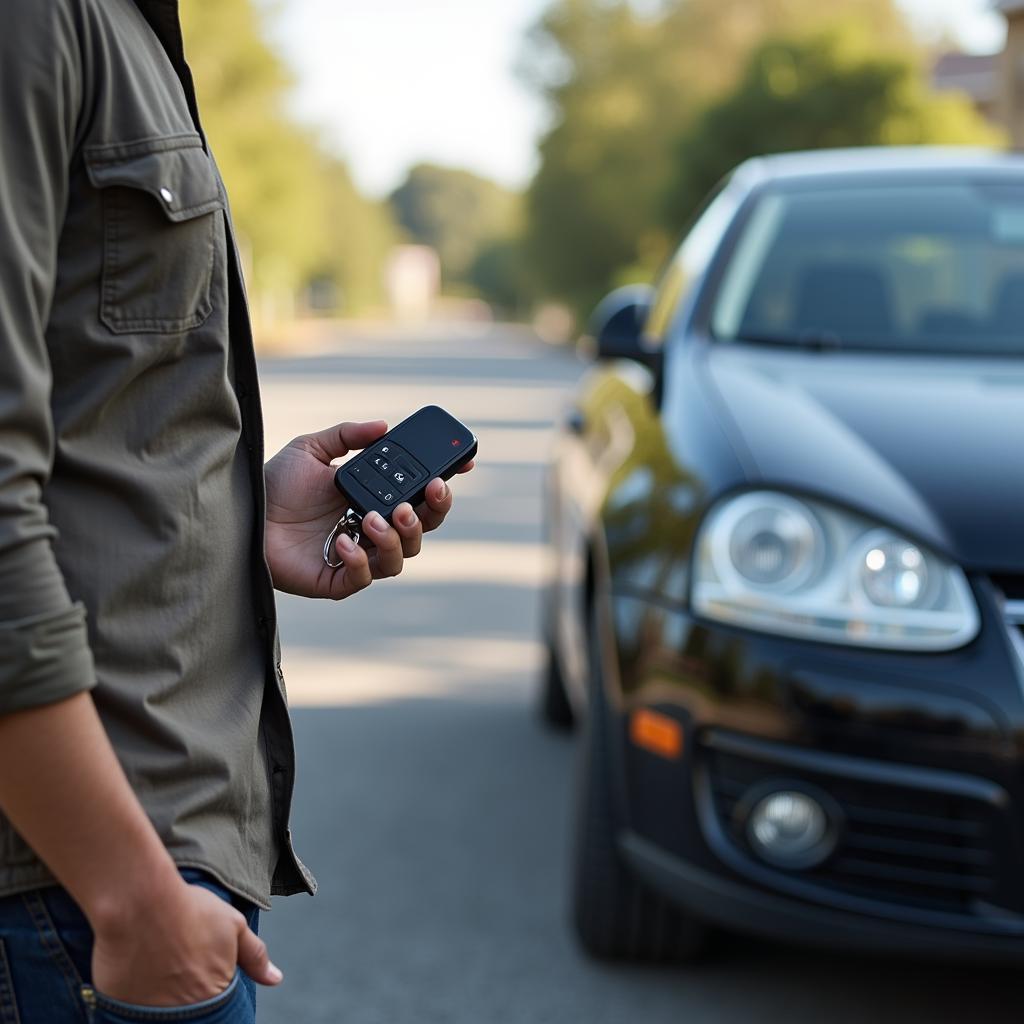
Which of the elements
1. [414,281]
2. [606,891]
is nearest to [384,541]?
[606,891]

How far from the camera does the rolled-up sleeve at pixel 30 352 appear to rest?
1.08 m

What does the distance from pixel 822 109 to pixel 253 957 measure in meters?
34.7

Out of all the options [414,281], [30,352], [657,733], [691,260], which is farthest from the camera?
[414,281]

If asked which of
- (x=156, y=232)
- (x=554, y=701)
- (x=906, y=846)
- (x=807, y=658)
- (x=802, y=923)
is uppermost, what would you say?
(x=156, y=232)

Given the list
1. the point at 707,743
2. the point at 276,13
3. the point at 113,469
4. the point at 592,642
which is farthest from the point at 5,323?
the point at 276,13

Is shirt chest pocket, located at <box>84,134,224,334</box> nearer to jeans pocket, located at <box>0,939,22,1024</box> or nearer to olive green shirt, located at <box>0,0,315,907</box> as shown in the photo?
olive green shirt, located at <box>0,0,315,907</box>

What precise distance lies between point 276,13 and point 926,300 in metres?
51.3

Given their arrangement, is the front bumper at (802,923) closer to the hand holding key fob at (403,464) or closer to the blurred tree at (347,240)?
the hand holding key fob at (403,464)

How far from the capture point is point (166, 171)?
3.94 feet

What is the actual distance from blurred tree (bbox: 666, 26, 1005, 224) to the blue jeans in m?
33.3

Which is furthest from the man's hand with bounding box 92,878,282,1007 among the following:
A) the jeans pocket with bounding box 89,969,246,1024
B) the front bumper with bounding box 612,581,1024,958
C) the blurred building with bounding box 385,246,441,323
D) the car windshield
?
the blurred building with bounding box 385,246,441,323

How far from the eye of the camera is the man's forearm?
1096 mm

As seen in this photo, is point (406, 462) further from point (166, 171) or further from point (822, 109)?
point (822, 109)

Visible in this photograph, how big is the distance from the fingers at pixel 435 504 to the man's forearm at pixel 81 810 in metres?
0.56
